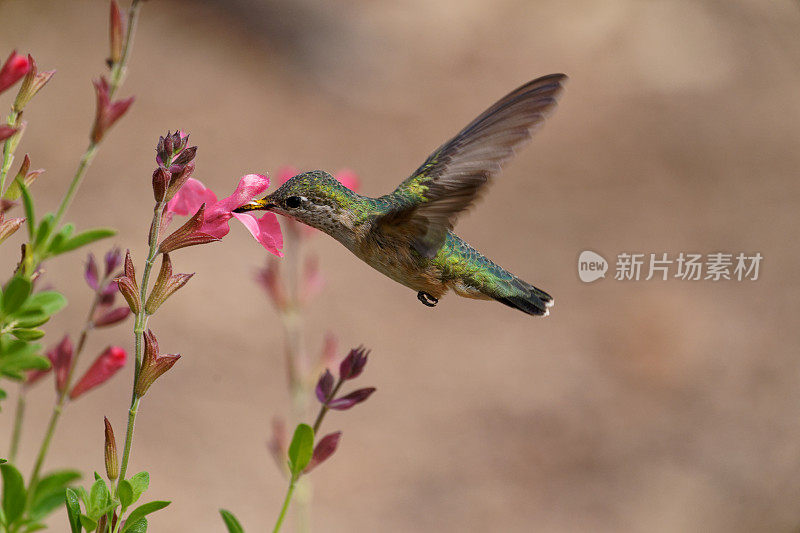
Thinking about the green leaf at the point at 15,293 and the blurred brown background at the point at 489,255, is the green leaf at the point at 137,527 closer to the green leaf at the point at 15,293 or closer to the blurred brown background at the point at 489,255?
the green leaf at the point at 15,293

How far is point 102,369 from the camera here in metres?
1.41

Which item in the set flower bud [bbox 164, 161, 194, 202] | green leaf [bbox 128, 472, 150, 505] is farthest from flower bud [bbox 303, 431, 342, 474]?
flower bud [bbox 164, 161, 194, 202]

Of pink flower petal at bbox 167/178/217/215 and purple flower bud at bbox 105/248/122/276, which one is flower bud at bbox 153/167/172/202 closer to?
pink flower petal at bbox 167/178/217/215

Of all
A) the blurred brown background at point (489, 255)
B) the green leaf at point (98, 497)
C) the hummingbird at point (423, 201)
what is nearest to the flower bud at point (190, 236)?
the hummingbird at point (423, 201)

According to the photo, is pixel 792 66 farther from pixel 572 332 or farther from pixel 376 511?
pixel 376 511

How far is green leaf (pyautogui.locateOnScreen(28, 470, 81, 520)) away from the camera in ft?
3.96

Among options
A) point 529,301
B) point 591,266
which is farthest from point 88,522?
point 591,266

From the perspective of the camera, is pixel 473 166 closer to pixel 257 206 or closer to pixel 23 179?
pixel 257 206

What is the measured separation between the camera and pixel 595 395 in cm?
648

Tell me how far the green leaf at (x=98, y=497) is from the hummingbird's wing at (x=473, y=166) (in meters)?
0.65

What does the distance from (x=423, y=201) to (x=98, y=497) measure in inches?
27.6

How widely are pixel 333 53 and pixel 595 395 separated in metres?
5.16

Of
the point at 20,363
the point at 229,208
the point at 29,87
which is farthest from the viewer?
the point at 229,208

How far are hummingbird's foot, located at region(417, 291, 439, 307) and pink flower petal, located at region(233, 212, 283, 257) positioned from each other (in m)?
0.38
